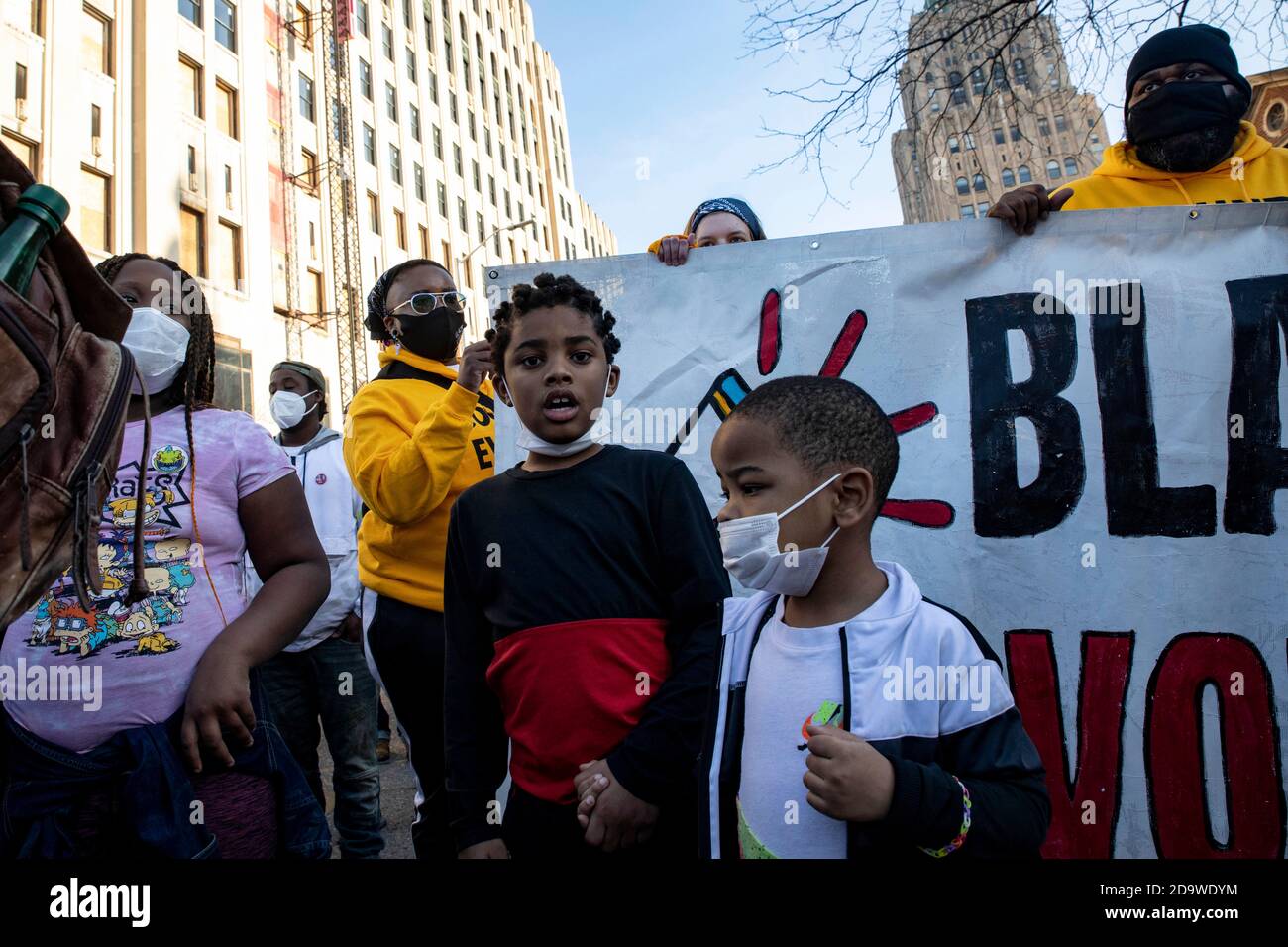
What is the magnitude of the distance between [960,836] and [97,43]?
794 inches

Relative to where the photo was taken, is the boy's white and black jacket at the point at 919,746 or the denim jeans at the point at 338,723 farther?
the denim jeans at the point at 338,723

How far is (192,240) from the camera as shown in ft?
55.8

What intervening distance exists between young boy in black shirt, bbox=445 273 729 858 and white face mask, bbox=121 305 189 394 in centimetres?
69

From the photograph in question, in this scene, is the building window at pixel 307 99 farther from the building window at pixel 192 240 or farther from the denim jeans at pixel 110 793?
the denim jeans at pixel 110 793

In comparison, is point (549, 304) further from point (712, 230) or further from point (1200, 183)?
point (1200, 183)

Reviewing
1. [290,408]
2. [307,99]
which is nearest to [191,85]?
[307,99]

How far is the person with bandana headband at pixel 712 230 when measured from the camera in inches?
107

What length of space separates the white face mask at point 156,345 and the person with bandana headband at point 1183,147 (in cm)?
237

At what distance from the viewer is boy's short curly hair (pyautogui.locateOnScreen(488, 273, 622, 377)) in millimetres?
1873

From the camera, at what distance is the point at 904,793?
3.73ft

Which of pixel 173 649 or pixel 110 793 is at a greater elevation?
pixel 173 649

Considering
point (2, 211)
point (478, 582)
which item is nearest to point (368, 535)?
point (478, 582)

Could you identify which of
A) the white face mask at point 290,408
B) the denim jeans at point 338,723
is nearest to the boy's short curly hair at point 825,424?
the denim jeans at point 338,723

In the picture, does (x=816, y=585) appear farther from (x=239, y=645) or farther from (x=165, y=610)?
(x=165, y=610)
